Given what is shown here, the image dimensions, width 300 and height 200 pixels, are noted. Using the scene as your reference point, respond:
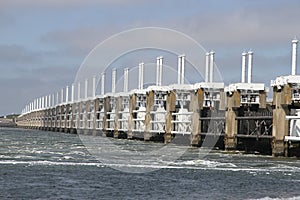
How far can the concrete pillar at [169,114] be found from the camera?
350 feet

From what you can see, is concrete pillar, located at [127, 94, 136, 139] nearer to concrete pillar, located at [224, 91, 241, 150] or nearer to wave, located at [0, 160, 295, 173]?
concrete pillar, located at [224, 91, 241, 150]

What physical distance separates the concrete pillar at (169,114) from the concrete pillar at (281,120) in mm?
35774

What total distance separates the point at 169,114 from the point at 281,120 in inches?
1518

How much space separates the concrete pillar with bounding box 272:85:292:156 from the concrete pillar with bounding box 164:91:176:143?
35774 millimetres

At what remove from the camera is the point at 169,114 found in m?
108

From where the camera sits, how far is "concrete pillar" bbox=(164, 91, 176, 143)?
350 feet

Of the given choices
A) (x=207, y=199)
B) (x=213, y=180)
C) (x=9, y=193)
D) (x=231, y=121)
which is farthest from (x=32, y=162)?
(x=231, y=121)

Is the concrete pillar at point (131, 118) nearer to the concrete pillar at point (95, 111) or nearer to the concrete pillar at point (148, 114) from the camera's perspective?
the concrete pillar at point (148, 114)

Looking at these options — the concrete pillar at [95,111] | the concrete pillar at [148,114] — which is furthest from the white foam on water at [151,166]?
the concrete pillar at [95,111]

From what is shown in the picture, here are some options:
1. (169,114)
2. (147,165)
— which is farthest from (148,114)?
(147,165)

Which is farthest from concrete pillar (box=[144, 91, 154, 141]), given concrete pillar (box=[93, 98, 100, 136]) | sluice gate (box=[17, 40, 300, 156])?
concrete pillar (box=[93, 98, 100, 136])

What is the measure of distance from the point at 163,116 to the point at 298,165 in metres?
59.5

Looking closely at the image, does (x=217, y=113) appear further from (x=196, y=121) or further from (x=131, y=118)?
(x=131, y=118)

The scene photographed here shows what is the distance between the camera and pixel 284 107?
234 feet
